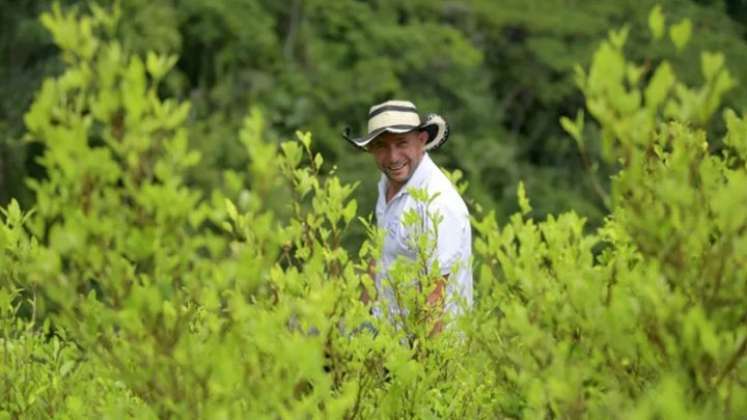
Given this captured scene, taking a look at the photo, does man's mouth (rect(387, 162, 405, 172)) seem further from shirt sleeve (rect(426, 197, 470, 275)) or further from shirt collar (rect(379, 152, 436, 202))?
shirt sleeve (rect(426, 197, 470, 275))

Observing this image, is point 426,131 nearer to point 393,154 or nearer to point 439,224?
point 393,154

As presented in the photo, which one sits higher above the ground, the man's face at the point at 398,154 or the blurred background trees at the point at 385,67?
the man's face at the point at 398,154

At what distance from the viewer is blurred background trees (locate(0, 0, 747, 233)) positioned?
57.0ft

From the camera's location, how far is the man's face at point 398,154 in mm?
4434

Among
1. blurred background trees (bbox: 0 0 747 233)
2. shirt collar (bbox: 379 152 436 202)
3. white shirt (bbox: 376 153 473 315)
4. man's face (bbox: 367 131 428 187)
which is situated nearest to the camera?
white shirt (bbox: 376 153 473 315)

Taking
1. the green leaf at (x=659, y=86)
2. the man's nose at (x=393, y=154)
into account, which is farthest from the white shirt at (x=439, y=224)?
the green leaf at (x=659, y=86)

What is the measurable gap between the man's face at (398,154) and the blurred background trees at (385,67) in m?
12.3

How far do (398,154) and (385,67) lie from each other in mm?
14550

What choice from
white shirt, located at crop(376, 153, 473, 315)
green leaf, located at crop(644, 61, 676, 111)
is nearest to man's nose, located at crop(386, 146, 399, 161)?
white shirt, located at crop(376, 153, 473, 315)

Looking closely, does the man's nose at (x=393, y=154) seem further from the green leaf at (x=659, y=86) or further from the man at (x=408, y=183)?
the green leaf at (x=659, y=86)

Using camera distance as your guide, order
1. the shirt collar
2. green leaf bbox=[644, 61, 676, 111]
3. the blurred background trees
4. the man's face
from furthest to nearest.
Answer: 1. the blurred background trees
2. the man's face
3. the shirt collar
4. green leaf bbox=[644, 61, 676, 111]

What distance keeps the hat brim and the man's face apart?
1.6 inches

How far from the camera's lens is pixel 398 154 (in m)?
4.48

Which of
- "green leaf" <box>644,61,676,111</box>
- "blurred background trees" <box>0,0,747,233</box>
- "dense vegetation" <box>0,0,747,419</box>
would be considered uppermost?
"green leaf" <box>644,61,676,111</box>
